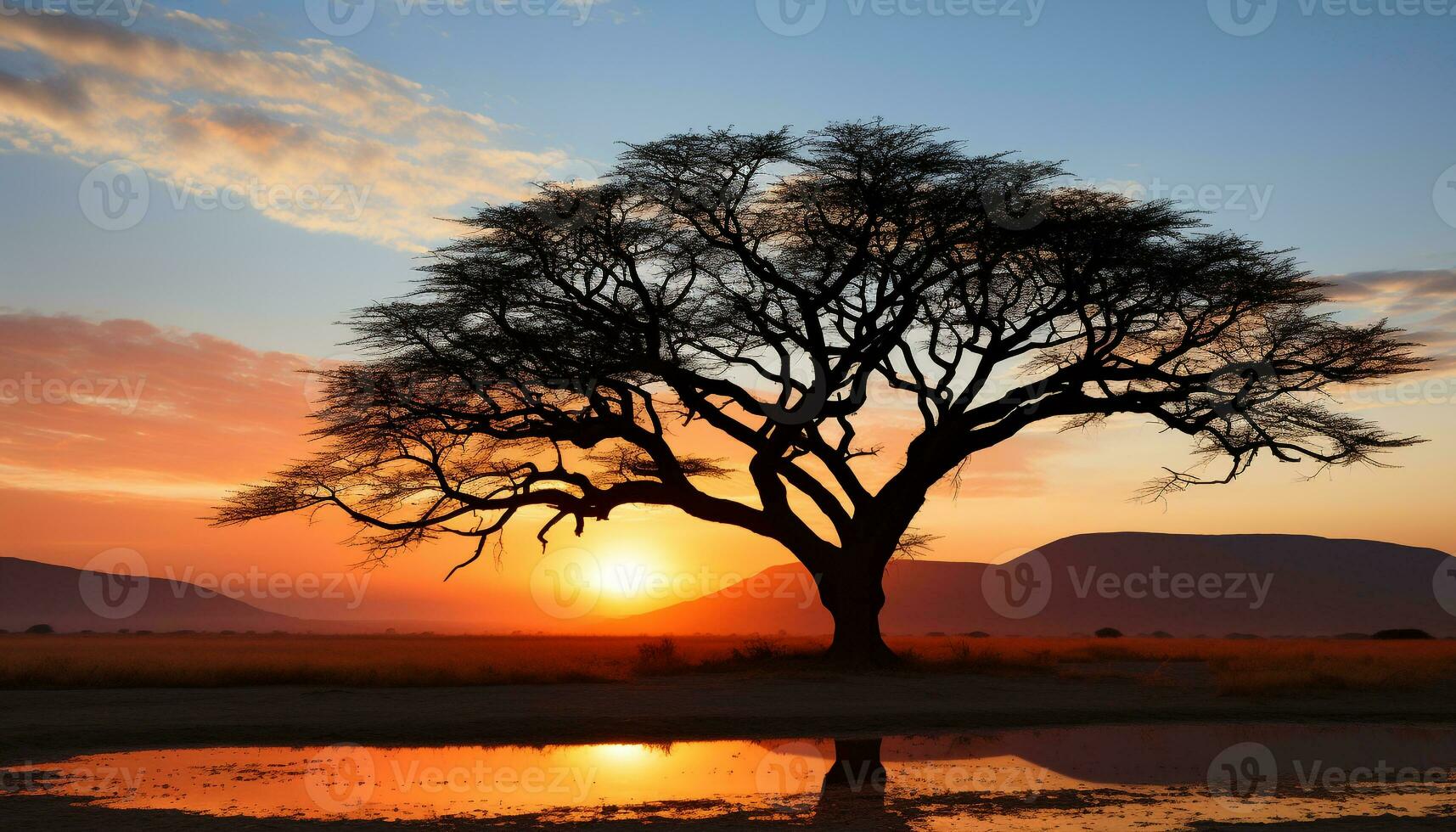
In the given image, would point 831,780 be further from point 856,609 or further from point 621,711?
point 856,609

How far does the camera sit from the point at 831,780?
11.2 meters

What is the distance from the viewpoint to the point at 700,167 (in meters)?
25.3

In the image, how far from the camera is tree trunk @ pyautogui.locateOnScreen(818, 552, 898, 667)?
25.9 m

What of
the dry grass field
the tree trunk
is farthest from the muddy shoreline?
the tree trunk

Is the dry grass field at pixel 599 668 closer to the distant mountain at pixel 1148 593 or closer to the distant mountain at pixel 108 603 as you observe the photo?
the distant mountain at pixel 1148 593

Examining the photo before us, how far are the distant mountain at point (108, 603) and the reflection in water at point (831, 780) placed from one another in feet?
426

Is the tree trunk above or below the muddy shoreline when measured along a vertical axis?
above

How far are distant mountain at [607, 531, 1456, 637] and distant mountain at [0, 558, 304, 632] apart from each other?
5359cm

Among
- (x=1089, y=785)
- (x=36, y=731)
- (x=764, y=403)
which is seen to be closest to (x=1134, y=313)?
(x=764, y=403)

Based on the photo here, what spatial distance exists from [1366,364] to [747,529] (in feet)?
47.0

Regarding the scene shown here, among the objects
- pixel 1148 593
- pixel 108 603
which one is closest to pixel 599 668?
pixel 1148 593

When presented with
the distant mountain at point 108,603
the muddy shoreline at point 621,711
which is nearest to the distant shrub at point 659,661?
the muddy shoreline at point 621,711

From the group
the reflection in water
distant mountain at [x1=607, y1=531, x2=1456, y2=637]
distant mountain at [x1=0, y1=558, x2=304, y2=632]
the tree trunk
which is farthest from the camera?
distant mountain at [x1=0, y1=558, x2=304, y2=632]

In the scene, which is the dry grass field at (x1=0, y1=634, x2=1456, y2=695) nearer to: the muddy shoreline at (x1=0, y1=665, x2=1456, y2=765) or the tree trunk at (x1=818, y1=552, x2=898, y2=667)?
the tree trunk at (x1=818, y1=552, x2=898, y2=667)
